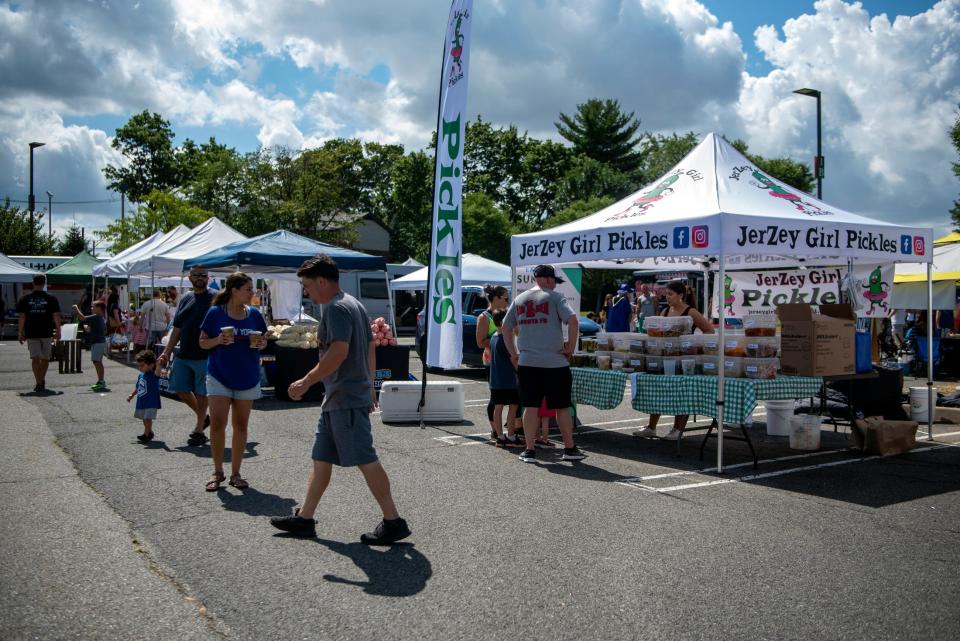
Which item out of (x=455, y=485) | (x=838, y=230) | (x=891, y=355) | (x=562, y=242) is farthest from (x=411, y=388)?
(x=891, y=355)

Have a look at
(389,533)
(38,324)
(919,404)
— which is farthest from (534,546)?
(38,324)

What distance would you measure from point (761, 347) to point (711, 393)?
722 millimetres

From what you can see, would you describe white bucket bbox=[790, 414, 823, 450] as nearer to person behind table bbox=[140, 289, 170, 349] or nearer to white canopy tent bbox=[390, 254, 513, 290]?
white canopy tent bbox=[390, 254, 513, 290]

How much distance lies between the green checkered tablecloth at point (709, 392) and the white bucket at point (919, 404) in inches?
103

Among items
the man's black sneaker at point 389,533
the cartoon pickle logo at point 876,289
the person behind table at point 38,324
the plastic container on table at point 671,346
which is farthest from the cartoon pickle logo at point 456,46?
the person behind table at point 38,324

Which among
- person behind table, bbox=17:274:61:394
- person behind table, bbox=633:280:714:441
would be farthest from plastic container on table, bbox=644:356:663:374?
person behind table, bbox=17:274:61:394

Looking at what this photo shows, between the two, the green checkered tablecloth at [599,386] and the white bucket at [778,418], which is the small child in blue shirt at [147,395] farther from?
the white bucket at [778,418]

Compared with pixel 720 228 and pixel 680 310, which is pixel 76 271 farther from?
pixel 720 228

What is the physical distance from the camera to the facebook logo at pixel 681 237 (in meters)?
7.79

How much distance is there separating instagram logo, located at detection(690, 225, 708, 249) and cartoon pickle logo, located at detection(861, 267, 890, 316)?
4.61 meters

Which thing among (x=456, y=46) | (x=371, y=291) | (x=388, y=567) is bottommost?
(x=388, y=567)

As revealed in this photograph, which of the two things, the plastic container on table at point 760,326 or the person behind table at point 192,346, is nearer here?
the person behind table at point 192,346

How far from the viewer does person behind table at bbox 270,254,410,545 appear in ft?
16.3

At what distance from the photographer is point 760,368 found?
7.85 meters
